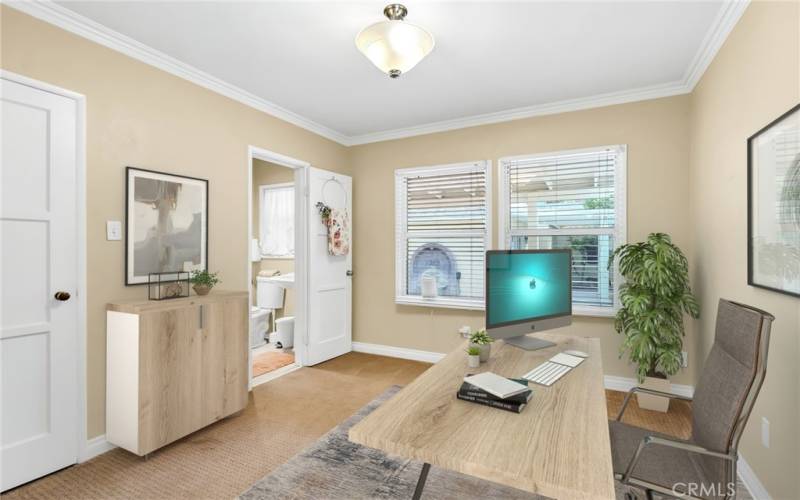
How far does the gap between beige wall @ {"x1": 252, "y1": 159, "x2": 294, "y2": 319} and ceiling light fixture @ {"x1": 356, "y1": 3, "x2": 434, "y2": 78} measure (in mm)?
3327

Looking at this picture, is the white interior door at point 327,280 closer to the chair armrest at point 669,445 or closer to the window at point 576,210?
the window at point 576,210

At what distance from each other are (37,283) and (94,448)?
41.3 inches

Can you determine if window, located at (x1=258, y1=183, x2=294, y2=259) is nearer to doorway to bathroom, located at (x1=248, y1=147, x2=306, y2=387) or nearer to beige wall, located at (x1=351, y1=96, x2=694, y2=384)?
doorway to bathroom, located at (x1=248, y1=147, x2=306, y2=387)

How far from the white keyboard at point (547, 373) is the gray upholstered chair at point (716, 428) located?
339 millimetres

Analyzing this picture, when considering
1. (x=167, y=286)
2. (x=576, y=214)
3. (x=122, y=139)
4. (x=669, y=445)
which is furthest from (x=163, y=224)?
(x=576, y=214)

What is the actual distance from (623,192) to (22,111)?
420cm

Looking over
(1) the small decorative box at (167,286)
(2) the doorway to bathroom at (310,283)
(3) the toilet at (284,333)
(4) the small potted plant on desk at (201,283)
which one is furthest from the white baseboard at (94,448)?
(3) the toilet at (284,333)

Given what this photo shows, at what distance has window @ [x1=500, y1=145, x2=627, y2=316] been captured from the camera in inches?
133

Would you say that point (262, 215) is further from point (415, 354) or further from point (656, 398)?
point (656, 398)

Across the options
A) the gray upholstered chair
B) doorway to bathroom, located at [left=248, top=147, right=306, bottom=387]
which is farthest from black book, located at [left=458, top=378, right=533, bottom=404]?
doorway to bathroom, located at [left=248, top=147, right=306, bottom=387]

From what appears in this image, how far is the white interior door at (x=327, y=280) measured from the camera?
13.0ft

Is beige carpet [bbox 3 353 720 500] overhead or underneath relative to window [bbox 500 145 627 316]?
underneath

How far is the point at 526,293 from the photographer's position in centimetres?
204

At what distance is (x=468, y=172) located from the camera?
3996mm
